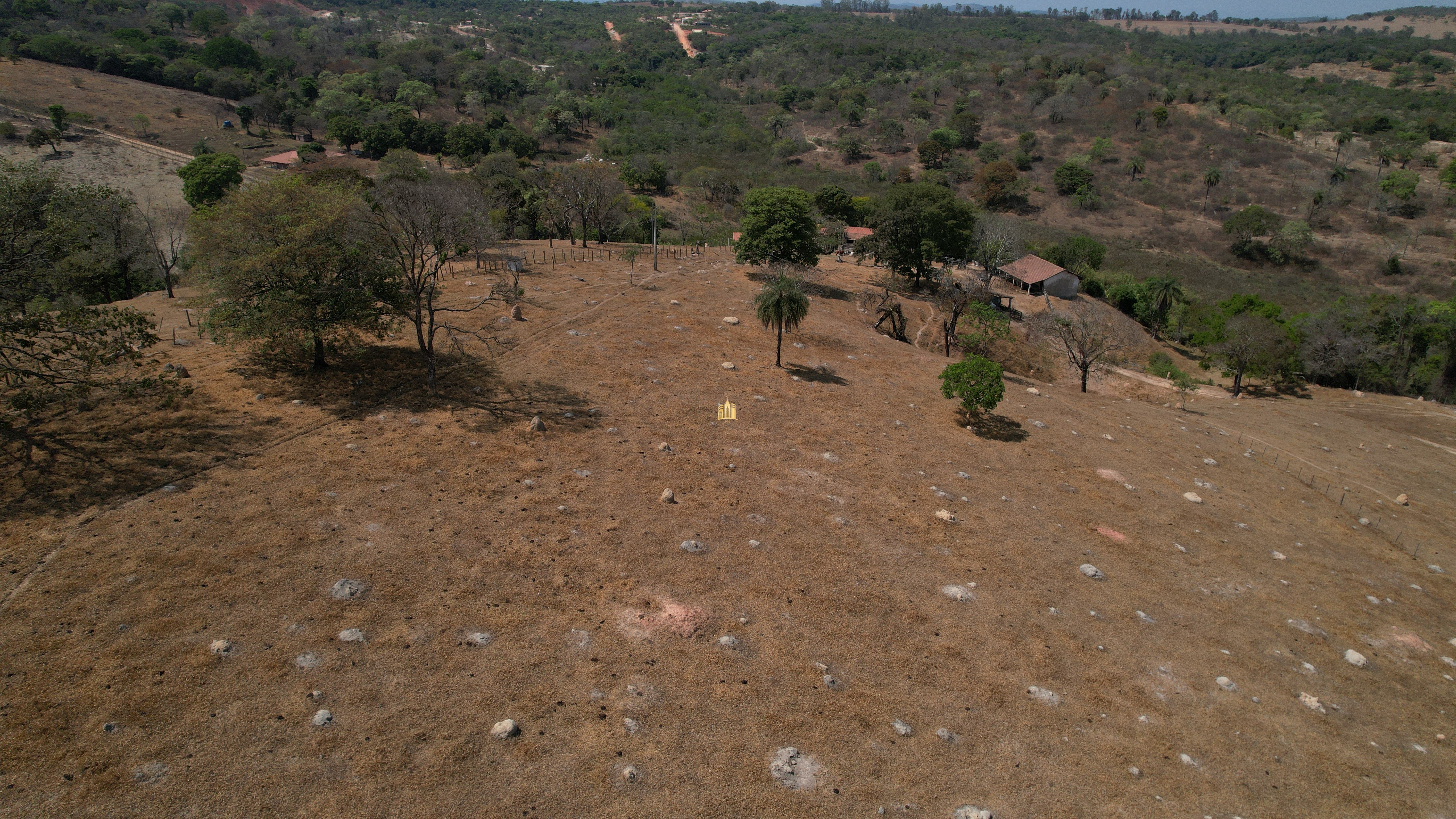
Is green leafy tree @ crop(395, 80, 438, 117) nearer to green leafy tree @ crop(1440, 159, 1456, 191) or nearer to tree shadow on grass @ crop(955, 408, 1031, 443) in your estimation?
tree shadow on grass @ crop(955, 408, 1031, 443)

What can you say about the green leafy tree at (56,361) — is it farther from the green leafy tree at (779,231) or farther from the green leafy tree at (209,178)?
the green leafy tree at (209,178)

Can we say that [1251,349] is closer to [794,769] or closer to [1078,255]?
[1078,255]

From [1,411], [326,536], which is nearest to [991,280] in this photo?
[326,536]

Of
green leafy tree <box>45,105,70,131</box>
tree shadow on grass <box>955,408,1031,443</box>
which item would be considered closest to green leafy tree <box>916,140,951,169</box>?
tree shadow on grass <box>955,408,1031,443</box>

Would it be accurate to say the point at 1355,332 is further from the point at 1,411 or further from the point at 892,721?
the point at 1,411

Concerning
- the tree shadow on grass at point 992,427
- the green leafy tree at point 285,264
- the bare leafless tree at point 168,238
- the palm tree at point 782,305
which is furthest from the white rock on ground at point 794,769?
the bare leafless tree at point 168,238
